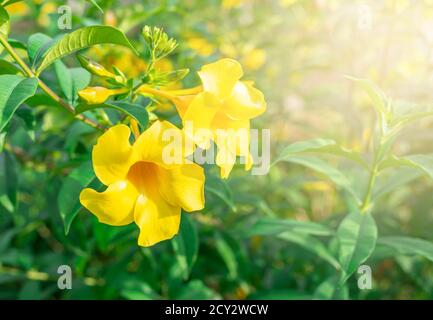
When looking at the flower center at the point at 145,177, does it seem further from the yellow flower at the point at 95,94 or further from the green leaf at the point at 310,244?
the green leaf at the point at 310,244

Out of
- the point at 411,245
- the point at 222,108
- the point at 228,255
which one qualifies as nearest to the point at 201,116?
the point at 222,108

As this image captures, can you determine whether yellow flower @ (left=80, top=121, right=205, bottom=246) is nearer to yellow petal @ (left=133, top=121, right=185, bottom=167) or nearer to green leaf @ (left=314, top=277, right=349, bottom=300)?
yellow petal @ (left=133, top=121, right=185, bottom=167)

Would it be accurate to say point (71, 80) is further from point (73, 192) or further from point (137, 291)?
point (137, 291)

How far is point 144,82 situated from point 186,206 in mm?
249

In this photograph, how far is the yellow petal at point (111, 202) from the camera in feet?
3.21

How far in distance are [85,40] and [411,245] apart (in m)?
0.87

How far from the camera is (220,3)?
92.5 inches

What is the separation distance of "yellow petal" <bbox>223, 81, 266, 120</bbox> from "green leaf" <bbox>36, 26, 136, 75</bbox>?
0.20 metres

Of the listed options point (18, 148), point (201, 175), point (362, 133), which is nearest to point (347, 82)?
point (362, 133)

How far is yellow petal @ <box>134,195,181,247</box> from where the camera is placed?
1012 mm

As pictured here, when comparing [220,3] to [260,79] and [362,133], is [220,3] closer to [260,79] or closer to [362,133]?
[260,79]

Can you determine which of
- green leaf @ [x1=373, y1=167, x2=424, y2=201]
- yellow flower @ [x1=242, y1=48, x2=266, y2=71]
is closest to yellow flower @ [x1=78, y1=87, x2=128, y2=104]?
green leaf @ [x1=373, y1=167, x2=424, y2=201]
